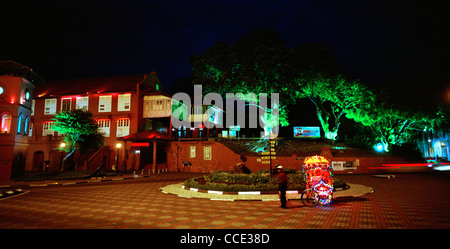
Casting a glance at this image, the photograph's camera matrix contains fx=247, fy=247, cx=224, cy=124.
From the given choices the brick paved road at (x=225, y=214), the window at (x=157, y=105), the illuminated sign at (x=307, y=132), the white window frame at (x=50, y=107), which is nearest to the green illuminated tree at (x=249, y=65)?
the window at (x=157, y=105)

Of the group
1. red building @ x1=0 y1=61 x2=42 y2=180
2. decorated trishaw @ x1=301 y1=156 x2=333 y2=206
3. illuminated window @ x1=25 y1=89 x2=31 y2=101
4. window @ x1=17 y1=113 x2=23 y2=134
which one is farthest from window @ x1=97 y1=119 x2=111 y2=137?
decorated trishaw @ x1=301 y1=156 x2=333 y2=206

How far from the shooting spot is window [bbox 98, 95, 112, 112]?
1288 inches

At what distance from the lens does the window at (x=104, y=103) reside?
107 ft

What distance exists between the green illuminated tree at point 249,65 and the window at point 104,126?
13.2 meters

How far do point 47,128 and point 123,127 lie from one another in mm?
10948

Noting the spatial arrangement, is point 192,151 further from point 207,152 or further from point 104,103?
point 104,103

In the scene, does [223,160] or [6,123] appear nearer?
[6,123]

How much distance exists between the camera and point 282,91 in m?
29.5

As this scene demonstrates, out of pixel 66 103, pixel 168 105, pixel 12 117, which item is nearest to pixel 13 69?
pixel 12 117

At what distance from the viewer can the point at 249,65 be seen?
91.8 feet

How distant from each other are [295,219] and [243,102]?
25.6 meters

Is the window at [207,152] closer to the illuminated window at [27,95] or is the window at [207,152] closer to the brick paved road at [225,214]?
the brick paved road at [225,214]

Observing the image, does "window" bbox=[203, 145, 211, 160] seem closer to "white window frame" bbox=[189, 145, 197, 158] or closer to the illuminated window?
"white window frame" bbox=[189, 145, 197, 158]

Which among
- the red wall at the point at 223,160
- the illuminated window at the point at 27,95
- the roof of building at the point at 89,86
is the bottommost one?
the red wall at the point at 223,160
